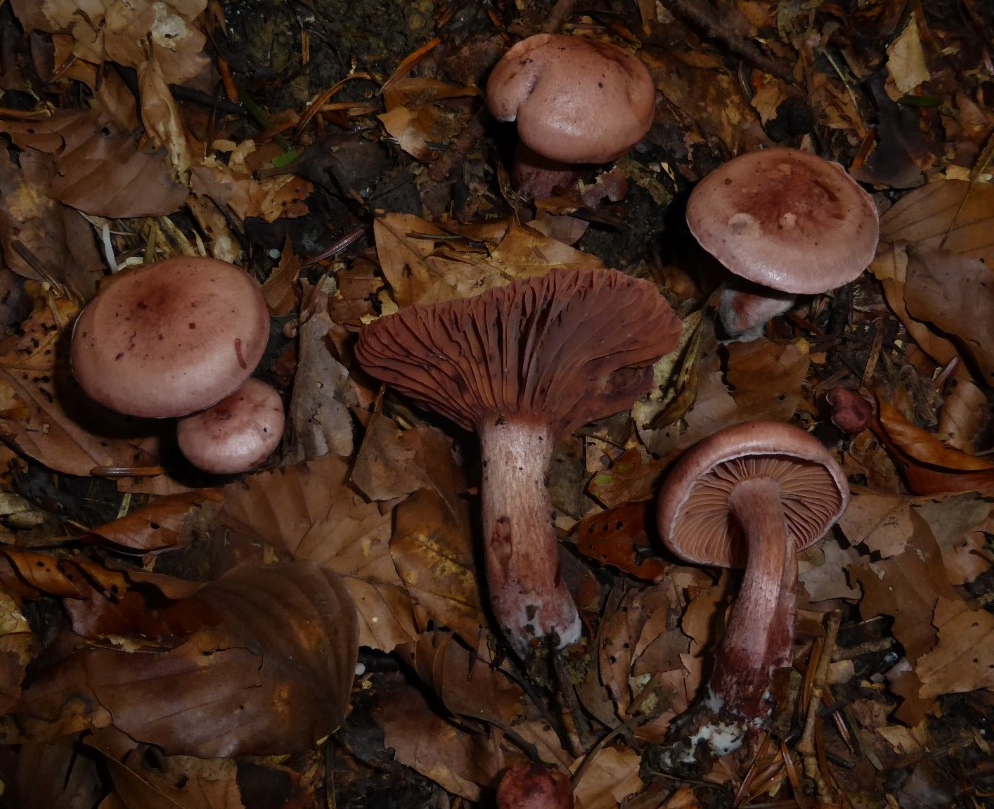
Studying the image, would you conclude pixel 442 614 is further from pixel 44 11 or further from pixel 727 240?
pixel 44 11

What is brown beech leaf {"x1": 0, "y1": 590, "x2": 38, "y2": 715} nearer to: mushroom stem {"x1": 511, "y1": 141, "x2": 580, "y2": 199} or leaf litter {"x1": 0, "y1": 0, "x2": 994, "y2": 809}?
leaf litter {"x1": 0, "y1": 0, "x2": 994, "y2": 809}

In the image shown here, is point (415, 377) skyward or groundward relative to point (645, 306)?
groundward

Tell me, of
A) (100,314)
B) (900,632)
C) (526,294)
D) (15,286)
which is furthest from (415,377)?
(900,632)

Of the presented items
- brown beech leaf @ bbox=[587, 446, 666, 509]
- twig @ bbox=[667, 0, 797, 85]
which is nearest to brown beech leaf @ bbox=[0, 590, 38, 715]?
brown beech leaf @ bbox=[587, 446, 666, 509]

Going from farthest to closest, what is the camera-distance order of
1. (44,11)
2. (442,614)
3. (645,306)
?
(44,11) → (442,614) → (645,306)

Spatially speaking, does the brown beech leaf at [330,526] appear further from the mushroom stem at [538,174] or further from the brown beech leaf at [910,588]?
the brown beech leaf at [910,588]

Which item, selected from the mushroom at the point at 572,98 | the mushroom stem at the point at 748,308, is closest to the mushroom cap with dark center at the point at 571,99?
the mushroom at the point at 572,98

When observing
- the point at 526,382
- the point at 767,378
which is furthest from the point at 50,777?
the point at 767,378
